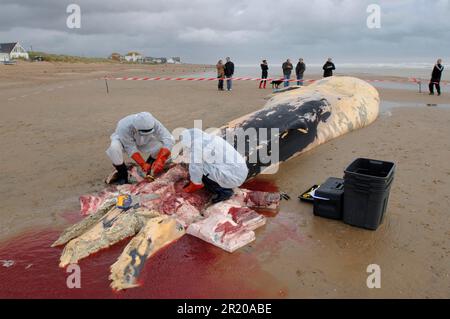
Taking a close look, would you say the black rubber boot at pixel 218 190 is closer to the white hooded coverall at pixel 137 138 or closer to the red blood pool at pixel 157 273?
the red blood pool at pixel 157 273

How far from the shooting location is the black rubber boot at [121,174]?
6266mm

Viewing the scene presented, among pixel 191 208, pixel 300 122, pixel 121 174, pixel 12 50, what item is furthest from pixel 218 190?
pixel 12 50

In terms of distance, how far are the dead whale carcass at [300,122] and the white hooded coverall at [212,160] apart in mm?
1004

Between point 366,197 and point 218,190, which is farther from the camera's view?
point 218,190

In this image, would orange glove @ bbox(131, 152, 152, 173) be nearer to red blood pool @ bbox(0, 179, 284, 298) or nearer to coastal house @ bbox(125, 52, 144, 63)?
red blood pool @ bbox(0, 179, 284, 298)

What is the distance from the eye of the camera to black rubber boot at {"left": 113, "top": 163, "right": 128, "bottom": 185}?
20.6 feet

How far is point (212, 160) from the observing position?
5.21 meters

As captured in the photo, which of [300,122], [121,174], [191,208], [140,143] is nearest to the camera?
[191,208]

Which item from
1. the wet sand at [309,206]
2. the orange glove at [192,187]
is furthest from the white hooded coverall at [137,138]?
the orange glove at [192,187]

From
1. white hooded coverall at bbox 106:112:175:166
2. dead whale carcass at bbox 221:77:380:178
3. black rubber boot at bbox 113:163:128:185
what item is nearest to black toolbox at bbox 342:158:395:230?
dead whale carcass at bbox 221:77:380:178

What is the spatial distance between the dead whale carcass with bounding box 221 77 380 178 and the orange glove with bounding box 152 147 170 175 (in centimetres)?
120

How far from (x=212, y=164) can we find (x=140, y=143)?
1.96 m

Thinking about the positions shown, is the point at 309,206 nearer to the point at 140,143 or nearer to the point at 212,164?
the point at 212,164
